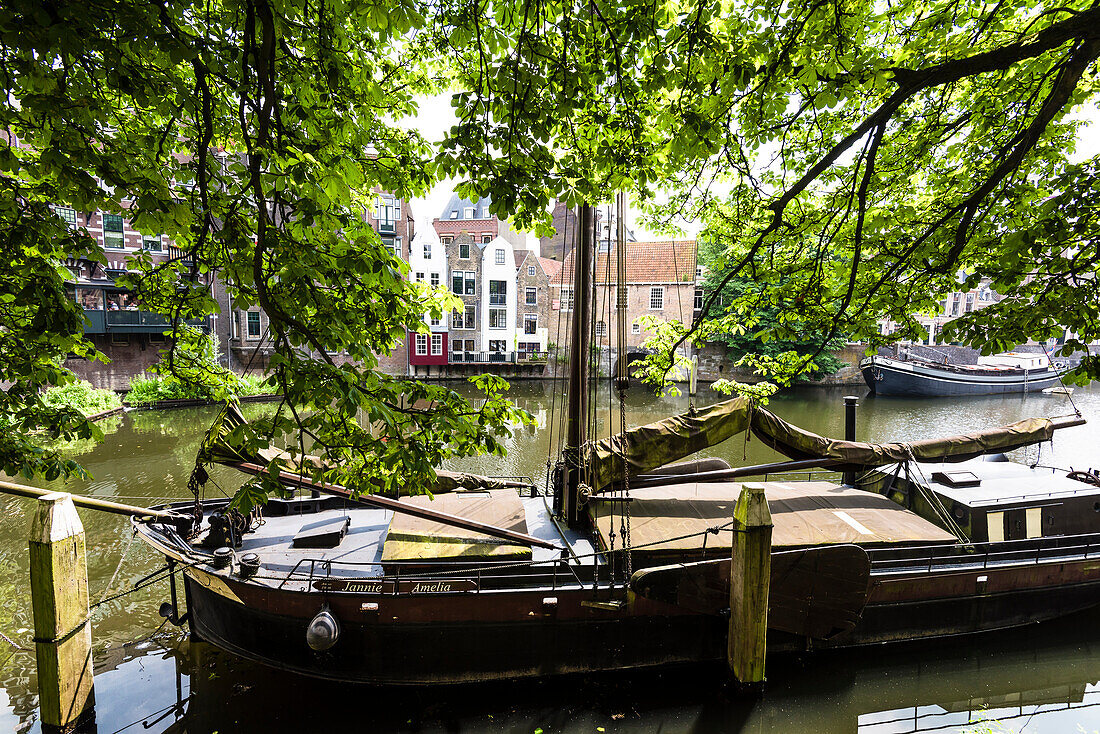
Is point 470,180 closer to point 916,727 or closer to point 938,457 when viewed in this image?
point 916,727

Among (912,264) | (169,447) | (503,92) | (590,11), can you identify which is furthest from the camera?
(169,447)

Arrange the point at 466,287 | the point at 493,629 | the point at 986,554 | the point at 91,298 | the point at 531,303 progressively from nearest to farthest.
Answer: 1. the point at 493,629
2. the point at 986,554
3. the point at 91,298
4. the point at 466,287
5. the point at 531,303

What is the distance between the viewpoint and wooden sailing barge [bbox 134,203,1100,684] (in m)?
6.75

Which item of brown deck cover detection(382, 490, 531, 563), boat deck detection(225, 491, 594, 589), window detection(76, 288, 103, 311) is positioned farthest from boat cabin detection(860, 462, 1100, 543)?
window detection(76, 288, 103, 311)

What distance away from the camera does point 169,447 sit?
1809 centimetres

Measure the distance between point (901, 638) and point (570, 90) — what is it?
29.7ft

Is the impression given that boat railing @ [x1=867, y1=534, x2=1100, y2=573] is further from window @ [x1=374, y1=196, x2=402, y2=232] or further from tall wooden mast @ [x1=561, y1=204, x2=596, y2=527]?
window @ [x1=374, y1=196, x2=402, y2=232]

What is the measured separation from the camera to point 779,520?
312 inches

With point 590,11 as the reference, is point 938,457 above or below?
below

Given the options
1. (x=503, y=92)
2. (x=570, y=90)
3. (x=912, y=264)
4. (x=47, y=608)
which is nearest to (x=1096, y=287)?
(x=912, y=264)

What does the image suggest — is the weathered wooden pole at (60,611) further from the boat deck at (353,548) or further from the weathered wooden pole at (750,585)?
the weathered wooden pole at (750,585)

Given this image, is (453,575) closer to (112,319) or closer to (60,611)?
(60,611)

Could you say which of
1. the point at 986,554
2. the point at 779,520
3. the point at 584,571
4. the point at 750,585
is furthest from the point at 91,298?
the point at 986,554

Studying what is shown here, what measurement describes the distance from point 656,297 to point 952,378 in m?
19.1
